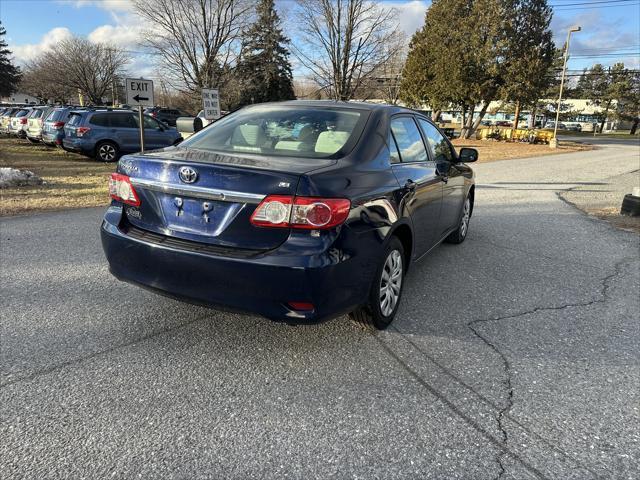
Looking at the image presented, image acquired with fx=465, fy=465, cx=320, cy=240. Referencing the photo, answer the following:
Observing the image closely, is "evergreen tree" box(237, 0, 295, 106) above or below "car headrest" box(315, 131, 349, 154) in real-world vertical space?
above

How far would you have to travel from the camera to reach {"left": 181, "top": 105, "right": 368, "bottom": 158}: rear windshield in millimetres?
3246

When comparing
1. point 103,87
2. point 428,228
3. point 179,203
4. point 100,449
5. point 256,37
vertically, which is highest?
point 256,37

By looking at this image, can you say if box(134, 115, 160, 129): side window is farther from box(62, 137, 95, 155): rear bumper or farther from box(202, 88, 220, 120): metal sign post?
box(202, 88, 220, 120): metal sign post

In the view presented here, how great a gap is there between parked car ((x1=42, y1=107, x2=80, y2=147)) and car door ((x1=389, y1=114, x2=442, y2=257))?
49.3 feet

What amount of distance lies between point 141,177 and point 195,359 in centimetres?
123

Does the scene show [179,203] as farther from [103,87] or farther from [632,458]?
[103,87]

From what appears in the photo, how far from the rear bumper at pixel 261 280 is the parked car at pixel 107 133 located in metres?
13.5

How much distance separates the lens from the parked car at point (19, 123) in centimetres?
2161

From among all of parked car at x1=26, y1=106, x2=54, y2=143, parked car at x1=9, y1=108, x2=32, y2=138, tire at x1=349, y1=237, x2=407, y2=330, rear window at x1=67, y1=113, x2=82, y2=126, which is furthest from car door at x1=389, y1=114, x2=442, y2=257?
parked car at x1=9, y1=108, x2=32, y2=138

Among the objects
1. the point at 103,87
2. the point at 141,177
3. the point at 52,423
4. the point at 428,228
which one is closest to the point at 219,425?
the point at 52,423

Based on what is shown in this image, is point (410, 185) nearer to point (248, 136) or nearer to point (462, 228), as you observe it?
point (248, 136)

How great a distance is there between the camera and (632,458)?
89.4 inches

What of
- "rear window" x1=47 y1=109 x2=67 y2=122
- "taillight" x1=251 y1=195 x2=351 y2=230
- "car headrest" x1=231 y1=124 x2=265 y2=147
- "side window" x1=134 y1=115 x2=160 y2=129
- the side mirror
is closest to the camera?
"taillight" x1=251 y1=195 x2=351 y2=230

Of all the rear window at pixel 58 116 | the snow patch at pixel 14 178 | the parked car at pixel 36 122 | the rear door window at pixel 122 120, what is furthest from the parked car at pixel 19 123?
the snow patch at pixel 14 178
